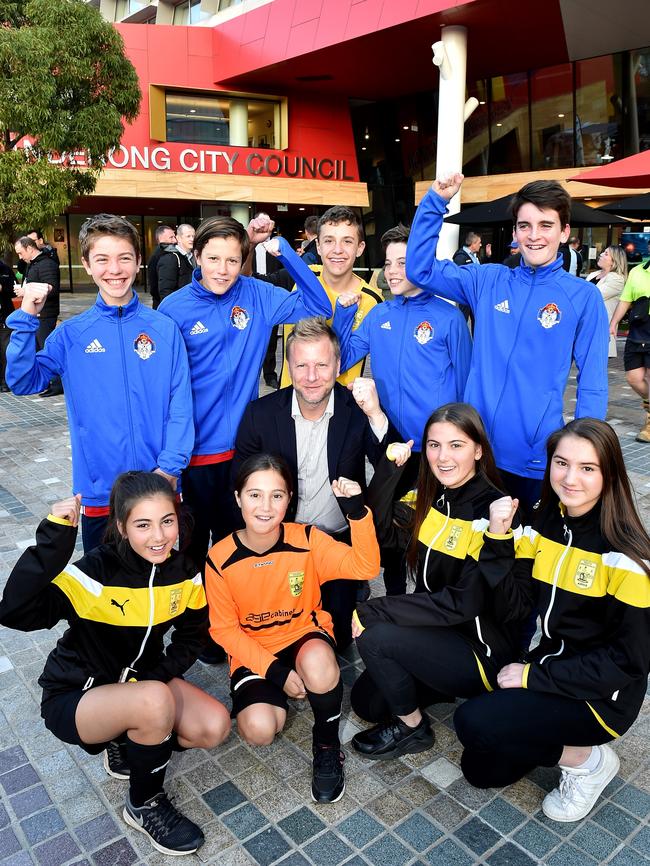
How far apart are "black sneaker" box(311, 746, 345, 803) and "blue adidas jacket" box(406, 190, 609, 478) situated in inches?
60.2

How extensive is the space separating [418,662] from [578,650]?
604mm

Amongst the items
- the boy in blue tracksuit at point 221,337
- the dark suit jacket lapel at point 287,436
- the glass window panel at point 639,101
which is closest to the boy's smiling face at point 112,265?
the boy in blue tracksuit at point 221,337

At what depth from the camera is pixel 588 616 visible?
2.44 metres

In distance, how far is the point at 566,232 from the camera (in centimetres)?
301

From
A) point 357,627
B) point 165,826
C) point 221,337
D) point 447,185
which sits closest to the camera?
point 165,826

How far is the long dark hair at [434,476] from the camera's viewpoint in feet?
9.00

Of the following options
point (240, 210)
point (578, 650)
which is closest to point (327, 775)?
point (578, 650)

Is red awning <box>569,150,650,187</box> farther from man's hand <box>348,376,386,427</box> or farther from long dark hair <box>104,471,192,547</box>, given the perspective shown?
long dark hair <box>104,471,192,547</box>

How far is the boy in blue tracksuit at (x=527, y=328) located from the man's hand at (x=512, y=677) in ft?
3.19

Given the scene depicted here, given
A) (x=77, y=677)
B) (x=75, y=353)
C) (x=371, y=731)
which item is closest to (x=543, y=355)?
(x=371, y=731)

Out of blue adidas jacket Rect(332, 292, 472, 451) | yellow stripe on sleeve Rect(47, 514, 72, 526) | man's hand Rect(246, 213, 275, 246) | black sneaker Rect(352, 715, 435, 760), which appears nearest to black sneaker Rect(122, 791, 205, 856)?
black sneaker Rect(352, 715, 435, 760)

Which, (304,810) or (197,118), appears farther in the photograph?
(197,118)

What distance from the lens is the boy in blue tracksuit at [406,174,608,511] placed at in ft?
9.69

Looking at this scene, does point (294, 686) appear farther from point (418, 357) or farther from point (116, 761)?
point (418, 357)
